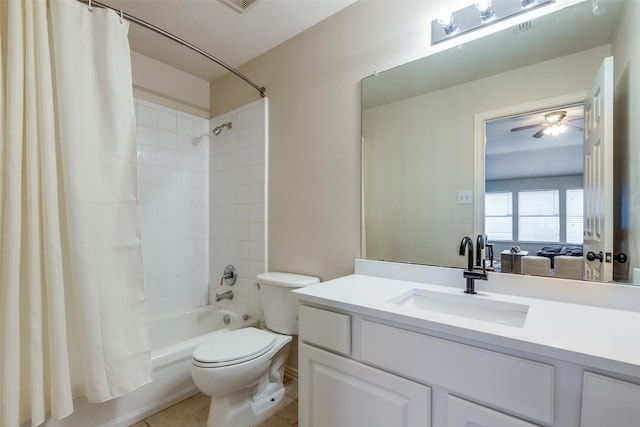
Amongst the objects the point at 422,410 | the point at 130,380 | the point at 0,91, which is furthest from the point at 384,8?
the point at 130,380

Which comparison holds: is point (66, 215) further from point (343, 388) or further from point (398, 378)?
point (398, 378)

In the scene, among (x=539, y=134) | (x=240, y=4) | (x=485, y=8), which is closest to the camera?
(x=539, y=134)

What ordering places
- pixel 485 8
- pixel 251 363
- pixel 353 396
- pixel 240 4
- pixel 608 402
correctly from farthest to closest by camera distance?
pixel 240 4
pixel 251 363
pixel 485 8
pixel 353 396
pixel 608 402

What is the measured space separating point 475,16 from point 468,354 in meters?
1.36

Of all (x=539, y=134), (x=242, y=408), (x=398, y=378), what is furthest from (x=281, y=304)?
(x=539, y=134)

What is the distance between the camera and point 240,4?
1.63 m

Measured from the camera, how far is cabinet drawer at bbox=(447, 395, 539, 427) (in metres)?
0.73

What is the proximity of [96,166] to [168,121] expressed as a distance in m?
1.26

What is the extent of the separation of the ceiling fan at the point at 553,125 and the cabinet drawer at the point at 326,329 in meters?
1.03

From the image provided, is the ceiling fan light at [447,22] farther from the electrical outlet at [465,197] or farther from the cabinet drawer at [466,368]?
the cabinet drawer at [466,368]

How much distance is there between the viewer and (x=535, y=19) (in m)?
1.14

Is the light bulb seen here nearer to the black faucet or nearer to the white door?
the white door

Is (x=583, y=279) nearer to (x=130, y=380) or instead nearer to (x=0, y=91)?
(x=130, y=380)

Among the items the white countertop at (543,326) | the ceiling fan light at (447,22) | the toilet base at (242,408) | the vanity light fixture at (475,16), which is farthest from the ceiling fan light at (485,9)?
the toilet base at (242,408)
